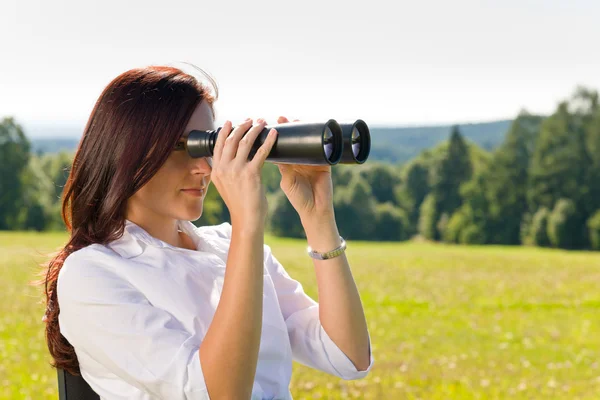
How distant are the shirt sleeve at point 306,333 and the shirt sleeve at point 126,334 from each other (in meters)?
0.44

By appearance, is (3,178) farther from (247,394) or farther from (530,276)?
(247,394)

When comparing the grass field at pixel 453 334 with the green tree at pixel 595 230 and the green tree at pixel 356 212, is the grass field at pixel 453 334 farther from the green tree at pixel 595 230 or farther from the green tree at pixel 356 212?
the green tree at pixel 356 212

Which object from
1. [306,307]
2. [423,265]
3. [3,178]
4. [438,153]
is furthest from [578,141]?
[306,307]

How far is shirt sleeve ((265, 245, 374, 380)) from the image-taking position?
1.80 meters

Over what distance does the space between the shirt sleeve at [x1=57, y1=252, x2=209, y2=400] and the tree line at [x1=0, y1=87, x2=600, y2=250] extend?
2469 cm

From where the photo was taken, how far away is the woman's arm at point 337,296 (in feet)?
5.68

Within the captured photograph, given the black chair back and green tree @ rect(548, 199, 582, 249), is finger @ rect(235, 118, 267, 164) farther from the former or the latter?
green tree @ rect(548, 199, 582, 249)

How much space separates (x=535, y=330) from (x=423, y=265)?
223 inches

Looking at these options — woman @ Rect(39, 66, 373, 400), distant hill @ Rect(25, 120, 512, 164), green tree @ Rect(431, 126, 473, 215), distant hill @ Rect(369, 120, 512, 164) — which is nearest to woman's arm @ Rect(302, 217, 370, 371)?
woman @ Rect(39, 66, 373, 400)

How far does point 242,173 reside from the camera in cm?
135

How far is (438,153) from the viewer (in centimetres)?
4134

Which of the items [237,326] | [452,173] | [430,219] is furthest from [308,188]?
[452,173]

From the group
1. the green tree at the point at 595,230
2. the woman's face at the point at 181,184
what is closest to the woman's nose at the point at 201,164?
the woman's face at the point at 181,184

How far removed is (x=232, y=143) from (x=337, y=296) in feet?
1.85
